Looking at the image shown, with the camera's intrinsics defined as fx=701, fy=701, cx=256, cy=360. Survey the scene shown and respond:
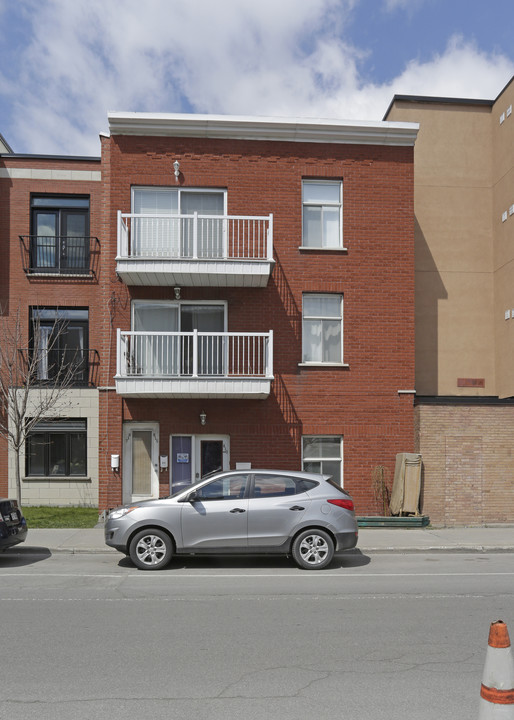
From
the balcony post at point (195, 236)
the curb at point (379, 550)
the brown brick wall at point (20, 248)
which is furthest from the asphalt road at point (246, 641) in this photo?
the brown brick wall at point (20, 248)

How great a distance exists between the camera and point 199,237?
55.1 ft

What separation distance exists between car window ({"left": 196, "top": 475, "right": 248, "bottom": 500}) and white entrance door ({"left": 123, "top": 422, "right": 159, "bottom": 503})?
5.86 m

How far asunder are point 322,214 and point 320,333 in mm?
2966

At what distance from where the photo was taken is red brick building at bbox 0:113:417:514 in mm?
16531

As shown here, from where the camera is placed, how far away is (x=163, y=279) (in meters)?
16.2

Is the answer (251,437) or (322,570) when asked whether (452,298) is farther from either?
(322,570)

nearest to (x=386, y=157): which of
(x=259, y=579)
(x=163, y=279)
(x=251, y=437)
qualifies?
(x=163, y=279)

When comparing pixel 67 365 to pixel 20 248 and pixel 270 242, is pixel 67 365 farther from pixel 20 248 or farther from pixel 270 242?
pixel 270 242

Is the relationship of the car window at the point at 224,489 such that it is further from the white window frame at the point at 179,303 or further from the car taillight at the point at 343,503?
the white window frame at the point at 179,303

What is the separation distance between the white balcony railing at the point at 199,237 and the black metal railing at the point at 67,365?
4774 mm

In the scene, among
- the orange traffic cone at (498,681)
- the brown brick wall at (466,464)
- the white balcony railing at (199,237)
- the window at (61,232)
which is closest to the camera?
the orange traffic cone at (498,681)

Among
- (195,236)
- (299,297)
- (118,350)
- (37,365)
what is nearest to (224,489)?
(118,350)

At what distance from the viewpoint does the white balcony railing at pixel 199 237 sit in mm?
16453

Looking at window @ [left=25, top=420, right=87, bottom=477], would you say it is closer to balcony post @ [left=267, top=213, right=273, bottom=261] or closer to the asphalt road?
balcony post @ [left=267, top=213, right=273, bottom=261]
